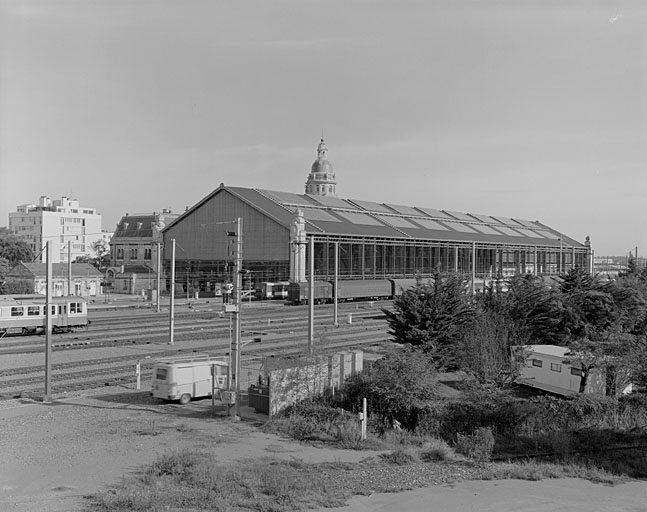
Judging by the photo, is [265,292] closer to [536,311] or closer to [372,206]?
[372,206]

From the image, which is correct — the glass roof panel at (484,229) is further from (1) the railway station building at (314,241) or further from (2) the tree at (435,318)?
(2) the tree at (435,318)

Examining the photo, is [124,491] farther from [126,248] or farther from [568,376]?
[126,248]

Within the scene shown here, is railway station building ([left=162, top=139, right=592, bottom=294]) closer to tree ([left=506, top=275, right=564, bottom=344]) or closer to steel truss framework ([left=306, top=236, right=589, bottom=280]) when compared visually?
steel truss framework ([left=306, top=236, right=589, bottom=280])

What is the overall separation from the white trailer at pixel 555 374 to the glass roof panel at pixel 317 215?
204 feet

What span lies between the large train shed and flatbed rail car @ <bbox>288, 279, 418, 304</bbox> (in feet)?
12.5

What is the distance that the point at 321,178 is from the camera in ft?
641

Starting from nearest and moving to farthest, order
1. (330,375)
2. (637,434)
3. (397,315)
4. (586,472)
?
(586,472) < (637,434) < (330,375) < (397,315)

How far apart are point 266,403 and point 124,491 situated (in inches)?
370

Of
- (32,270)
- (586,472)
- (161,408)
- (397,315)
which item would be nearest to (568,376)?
(397,315)

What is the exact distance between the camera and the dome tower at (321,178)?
194125mm

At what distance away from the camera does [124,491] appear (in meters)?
15.7

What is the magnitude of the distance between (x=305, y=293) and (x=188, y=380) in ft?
172

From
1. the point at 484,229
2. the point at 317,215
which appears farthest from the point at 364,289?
the point at 484,229

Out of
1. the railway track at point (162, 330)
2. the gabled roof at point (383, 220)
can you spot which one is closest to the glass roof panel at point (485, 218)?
the gabled roof at point (383, 220)
